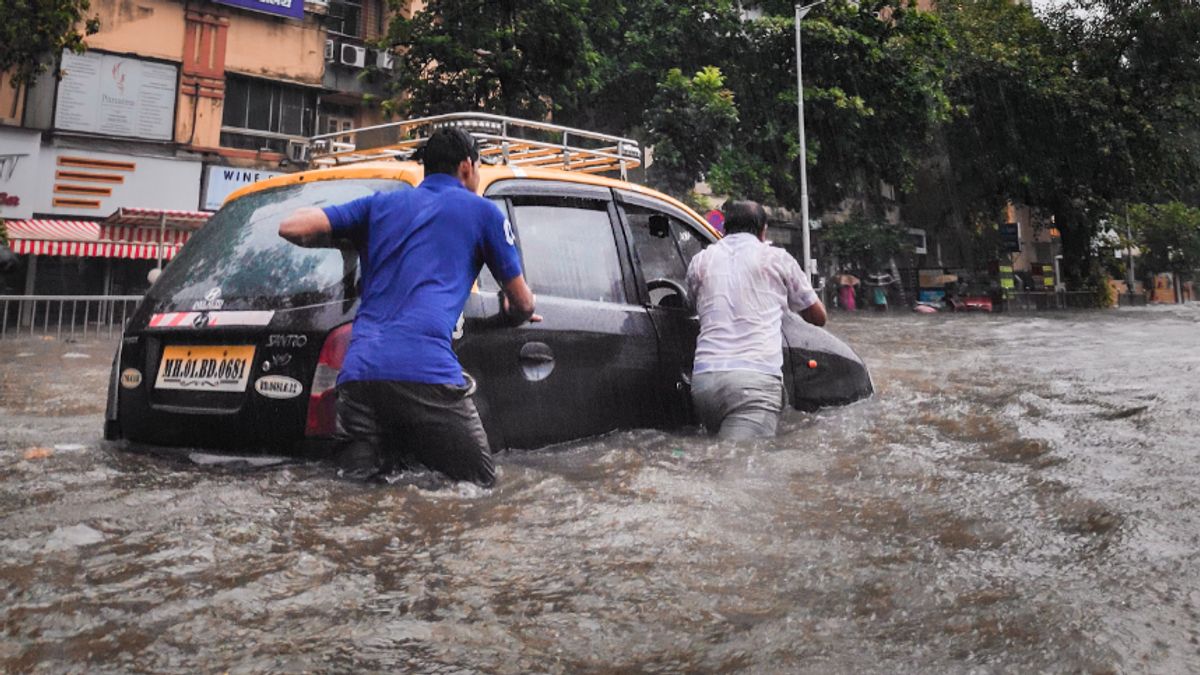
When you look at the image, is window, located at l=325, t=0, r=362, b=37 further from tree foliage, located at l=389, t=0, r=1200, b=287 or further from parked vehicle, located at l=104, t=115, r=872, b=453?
parked vehicle, located at l=104, t=115, r=872, b=453

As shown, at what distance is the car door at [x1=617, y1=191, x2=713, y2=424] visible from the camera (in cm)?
438

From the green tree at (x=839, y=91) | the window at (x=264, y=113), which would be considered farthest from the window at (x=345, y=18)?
the green tree at (x=839, y=91)

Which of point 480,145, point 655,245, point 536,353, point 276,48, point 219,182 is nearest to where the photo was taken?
point 536,353

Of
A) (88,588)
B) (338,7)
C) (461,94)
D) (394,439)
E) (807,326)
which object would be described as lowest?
(88,588)

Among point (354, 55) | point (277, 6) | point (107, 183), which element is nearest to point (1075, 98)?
point (354, 55)

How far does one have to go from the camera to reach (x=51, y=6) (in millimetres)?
12453

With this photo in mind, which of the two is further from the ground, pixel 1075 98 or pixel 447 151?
pixel 1075 98

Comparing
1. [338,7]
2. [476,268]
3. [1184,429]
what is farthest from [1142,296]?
[476,268]

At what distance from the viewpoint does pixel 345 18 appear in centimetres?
2122

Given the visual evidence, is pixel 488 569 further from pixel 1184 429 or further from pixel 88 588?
pixel 1184 429

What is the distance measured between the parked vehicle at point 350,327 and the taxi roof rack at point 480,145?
1.1 inches

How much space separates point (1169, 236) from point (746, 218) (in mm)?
52083

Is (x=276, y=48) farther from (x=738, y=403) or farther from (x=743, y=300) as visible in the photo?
(x=738, y=403)

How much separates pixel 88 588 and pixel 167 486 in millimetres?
965
